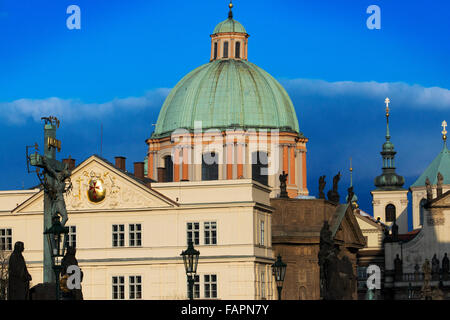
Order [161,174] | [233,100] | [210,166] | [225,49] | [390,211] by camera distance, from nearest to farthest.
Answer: [161,174] → [210,166] → [233,100] → [225,49] → [390,211]

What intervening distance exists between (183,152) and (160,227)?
19.0 m

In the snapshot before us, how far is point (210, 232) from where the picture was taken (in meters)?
72.4

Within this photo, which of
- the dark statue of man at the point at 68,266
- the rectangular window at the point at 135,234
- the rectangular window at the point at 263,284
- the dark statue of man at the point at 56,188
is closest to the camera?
the dark statue of man at the point at 68,266

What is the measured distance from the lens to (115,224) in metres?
74.2

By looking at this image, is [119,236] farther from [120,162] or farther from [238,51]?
[238,51]

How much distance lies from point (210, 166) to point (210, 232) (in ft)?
60.0

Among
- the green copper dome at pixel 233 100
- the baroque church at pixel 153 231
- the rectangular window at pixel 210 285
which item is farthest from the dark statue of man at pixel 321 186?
the rectangular window at pixel 210 285

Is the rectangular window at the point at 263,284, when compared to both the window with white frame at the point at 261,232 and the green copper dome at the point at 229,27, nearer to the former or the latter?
the window with white frame at the point at 261,232

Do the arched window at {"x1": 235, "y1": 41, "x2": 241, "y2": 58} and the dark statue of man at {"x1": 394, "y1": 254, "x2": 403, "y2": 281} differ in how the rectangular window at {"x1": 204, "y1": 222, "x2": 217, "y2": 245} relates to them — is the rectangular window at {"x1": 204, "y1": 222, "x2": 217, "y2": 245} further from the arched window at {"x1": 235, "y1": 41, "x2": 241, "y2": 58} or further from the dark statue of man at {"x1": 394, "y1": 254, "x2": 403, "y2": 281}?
the dark statue of man at {"x1": 394, "y1": 254, "x2": 403, "y2": 281}

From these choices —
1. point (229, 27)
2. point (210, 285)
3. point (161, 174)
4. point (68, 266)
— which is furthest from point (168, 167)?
point (68, 266)

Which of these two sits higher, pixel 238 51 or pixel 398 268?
pixel 238 51

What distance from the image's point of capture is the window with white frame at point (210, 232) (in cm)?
7212
